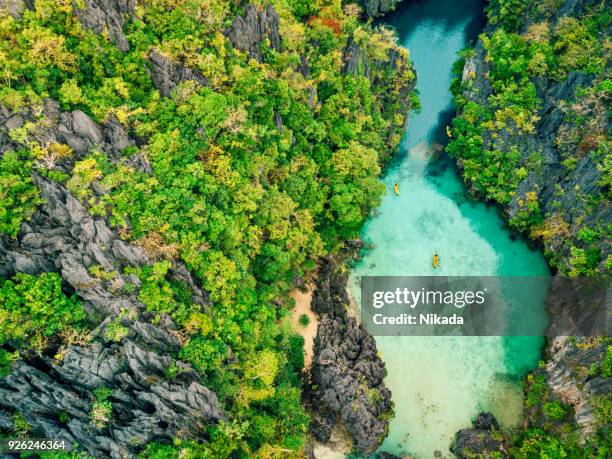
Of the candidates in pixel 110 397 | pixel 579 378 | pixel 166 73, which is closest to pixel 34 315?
pixel 110 397

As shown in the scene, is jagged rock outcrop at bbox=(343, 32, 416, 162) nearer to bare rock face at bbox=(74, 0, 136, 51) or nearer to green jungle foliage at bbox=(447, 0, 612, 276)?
green jungle foliage at bbox=(447, 0, 612, 276)

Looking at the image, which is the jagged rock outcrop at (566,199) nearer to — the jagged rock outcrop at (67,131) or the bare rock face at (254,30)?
the bare rock face at (254,30)

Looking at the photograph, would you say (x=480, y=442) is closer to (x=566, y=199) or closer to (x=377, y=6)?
(x=566, y=199)

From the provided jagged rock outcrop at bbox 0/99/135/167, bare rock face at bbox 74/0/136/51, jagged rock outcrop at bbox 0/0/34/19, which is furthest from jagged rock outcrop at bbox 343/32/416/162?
jagged rock outcrop at bbox 0/0/34/19

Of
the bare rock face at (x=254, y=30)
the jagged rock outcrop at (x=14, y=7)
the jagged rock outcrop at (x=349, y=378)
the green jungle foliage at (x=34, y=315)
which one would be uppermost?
the bare rock face at (x=254, y=30)

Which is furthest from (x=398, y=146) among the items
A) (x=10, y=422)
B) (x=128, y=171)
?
(x=10, y=422)

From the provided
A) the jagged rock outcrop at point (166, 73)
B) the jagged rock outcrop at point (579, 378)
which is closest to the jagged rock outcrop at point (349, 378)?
the jagged rock outcrop at point (579, 378)

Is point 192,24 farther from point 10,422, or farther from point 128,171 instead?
point 10,422
